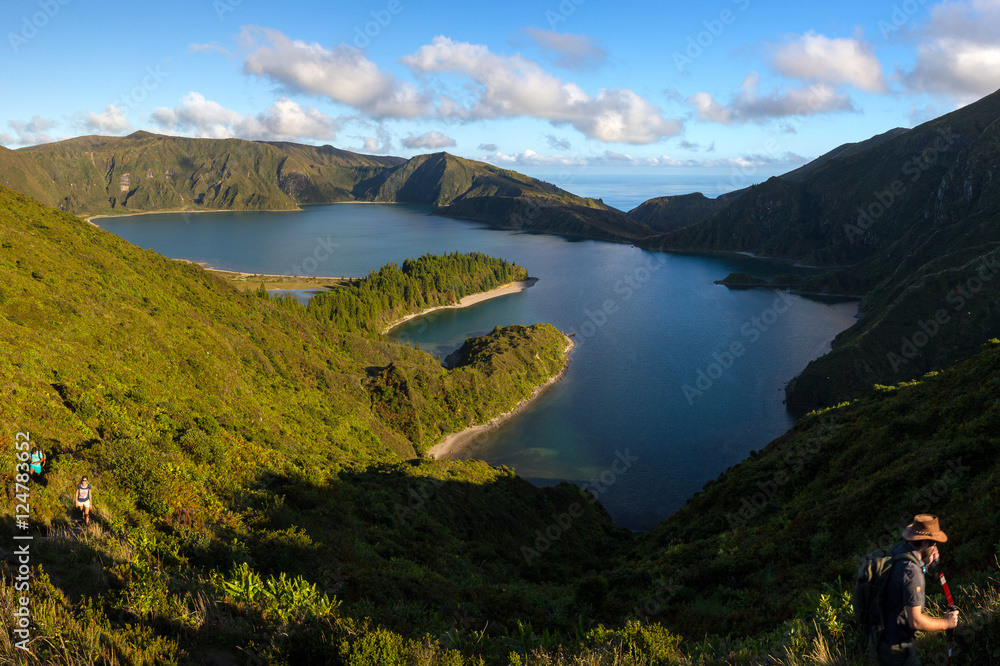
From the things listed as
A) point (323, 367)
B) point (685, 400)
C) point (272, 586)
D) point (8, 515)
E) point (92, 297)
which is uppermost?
point (92, 297)

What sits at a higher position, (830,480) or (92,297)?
(92,297)

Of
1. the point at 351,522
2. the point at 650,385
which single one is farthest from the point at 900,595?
the point at 650,385

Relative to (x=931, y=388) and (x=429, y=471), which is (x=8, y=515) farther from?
(x=931, y=388)

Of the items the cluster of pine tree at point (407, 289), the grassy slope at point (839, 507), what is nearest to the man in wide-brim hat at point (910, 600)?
the grassy slope at point (839, 507)

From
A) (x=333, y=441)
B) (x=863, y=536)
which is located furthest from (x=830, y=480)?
(x=333, y=441)

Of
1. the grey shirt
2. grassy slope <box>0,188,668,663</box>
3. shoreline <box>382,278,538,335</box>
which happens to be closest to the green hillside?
grassy slope <box>0,188,668,663</box>

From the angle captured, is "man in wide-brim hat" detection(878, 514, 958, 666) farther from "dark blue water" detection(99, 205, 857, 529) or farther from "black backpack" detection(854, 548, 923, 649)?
"dark blue water" detection(99, 205, 857, 529)
